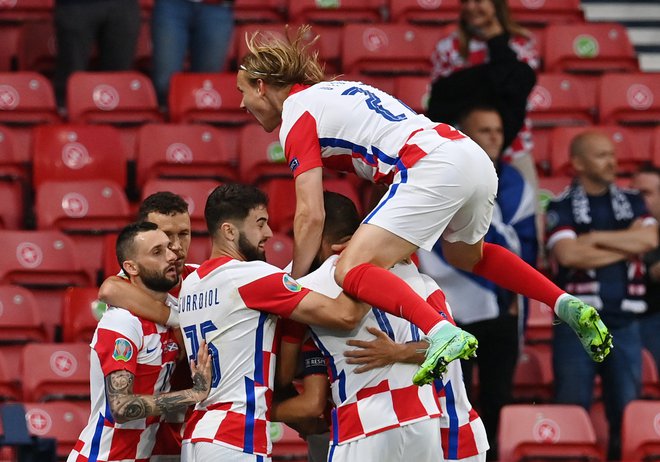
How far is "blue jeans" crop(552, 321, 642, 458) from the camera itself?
786cm

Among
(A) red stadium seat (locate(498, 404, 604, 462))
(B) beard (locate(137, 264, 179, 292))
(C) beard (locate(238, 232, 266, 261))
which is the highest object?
(C) beard (locate(238, 232, 266, 261))

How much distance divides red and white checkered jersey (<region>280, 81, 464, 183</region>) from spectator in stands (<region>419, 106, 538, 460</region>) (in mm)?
2067

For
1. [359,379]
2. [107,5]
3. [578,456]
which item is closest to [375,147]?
[359,379]

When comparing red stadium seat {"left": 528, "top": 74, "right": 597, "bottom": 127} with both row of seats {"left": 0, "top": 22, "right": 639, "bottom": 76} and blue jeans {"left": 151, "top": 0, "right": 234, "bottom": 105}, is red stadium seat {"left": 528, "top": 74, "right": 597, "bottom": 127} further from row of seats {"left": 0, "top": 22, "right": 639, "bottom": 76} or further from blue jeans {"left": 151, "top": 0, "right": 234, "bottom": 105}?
blue jeans {"left": 151, "top": 0, "right": 234, "bottom": 105}

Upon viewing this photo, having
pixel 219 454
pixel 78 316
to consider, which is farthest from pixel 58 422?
pixel 219 454

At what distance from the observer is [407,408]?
5297mm

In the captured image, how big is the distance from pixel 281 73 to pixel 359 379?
4.15ft

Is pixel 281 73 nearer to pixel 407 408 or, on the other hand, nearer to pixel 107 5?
pixel 407 408

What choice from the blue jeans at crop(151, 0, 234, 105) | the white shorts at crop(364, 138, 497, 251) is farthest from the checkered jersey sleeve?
the blue jeans at crop(151, 0, 234, 105)

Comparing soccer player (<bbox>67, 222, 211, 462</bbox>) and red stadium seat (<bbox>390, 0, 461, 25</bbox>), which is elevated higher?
red stadium seat (<bbox>390, 0, 461, 25</bbox>)

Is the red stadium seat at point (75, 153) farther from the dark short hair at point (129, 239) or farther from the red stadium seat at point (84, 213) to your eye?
the dark short hair at point (129, 239)

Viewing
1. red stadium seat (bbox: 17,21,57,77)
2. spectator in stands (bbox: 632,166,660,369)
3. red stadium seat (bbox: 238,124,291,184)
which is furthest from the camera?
red stadium seat (bbox: 17,21,57,77)

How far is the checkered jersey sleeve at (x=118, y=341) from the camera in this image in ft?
17.6

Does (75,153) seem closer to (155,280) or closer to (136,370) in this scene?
(155,280)
